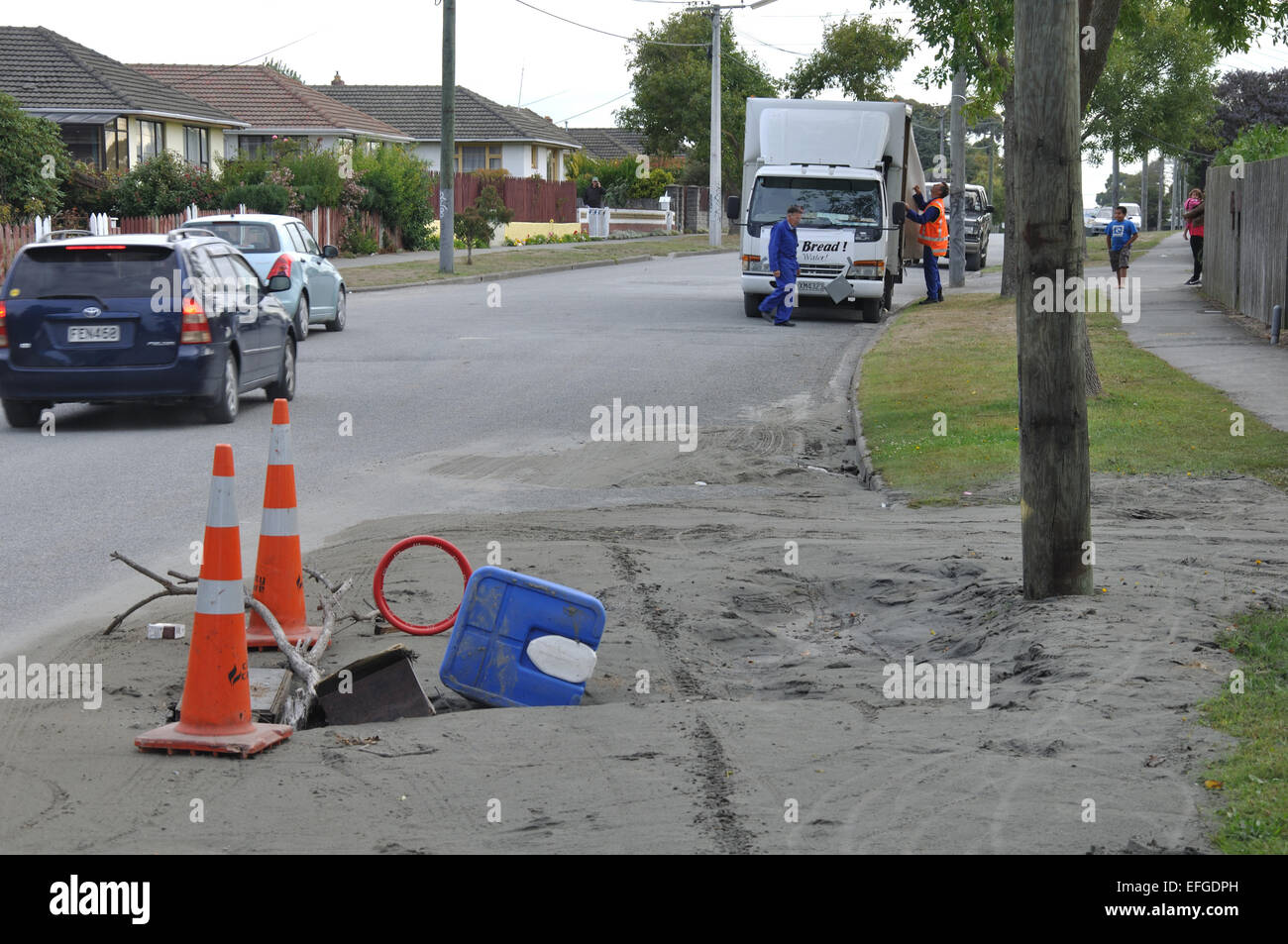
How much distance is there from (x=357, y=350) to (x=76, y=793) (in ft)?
52.1

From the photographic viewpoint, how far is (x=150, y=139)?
44.0 meters

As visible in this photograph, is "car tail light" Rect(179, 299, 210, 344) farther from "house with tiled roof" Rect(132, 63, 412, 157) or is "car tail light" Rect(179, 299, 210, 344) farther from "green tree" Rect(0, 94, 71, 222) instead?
"house with tiled roof" Rect(132, 63, 412, 157)

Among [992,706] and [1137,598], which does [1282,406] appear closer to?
[1137,598]

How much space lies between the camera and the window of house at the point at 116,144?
136 ft

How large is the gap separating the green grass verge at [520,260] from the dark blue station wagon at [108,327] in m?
18.5

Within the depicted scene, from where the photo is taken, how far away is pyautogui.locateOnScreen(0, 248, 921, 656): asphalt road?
9000mm

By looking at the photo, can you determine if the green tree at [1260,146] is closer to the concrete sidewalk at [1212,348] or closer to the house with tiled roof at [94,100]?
the concrete sidewalk at [1212,348]

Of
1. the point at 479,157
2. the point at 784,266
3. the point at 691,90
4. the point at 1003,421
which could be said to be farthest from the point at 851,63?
the point at 1003,421

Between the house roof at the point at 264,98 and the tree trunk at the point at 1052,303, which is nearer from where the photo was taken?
the tree trunk at the point at 1052,303

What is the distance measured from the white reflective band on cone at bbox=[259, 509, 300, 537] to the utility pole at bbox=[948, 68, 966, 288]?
26.4 meters

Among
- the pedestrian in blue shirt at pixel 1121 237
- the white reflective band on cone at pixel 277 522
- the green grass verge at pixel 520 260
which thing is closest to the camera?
the white reflective band on cone at pixel 277 522

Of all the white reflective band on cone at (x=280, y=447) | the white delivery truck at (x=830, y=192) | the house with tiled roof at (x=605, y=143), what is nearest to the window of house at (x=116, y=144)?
the white delivery truck at (x=830, y=192)

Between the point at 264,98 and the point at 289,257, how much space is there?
37934 mm

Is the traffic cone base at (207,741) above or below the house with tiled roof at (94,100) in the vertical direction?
below
